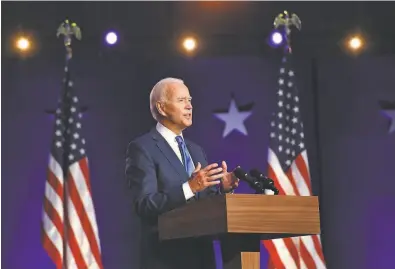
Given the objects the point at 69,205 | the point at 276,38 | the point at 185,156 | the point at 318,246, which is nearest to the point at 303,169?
the point at 318,246

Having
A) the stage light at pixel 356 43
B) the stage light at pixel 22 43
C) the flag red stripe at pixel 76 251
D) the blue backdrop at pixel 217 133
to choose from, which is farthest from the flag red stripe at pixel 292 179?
the stage light at pixel 22 43

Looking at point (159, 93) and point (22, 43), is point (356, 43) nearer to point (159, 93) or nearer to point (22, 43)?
point (22, 43)

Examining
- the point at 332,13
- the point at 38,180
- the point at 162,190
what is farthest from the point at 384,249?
the point at 162,190

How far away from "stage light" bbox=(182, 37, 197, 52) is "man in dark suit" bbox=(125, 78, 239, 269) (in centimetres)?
317

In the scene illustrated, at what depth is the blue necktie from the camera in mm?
2777

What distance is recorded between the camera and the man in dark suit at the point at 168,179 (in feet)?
8.21

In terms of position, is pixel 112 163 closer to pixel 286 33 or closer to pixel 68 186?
pixel 68 186

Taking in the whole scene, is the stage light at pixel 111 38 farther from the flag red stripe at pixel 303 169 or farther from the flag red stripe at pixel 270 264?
the flag red stripe at pixel 270 264

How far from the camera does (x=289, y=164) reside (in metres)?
5.46

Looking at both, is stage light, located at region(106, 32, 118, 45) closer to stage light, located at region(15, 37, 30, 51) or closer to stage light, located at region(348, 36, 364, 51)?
stage light, located at region(15, 37, 30, 51)

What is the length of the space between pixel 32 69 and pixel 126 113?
857mm

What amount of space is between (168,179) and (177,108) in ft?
Result: 1.00

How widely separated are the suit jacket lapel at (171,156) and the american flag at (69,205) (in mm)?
2656

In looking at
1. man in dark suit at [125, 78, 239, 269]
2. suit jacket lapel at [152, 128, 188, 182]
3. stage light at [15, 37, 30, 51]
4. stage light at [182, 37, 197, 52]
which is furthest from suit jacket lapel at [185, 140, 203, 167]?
stage light at [15, 37, 30, 51]
